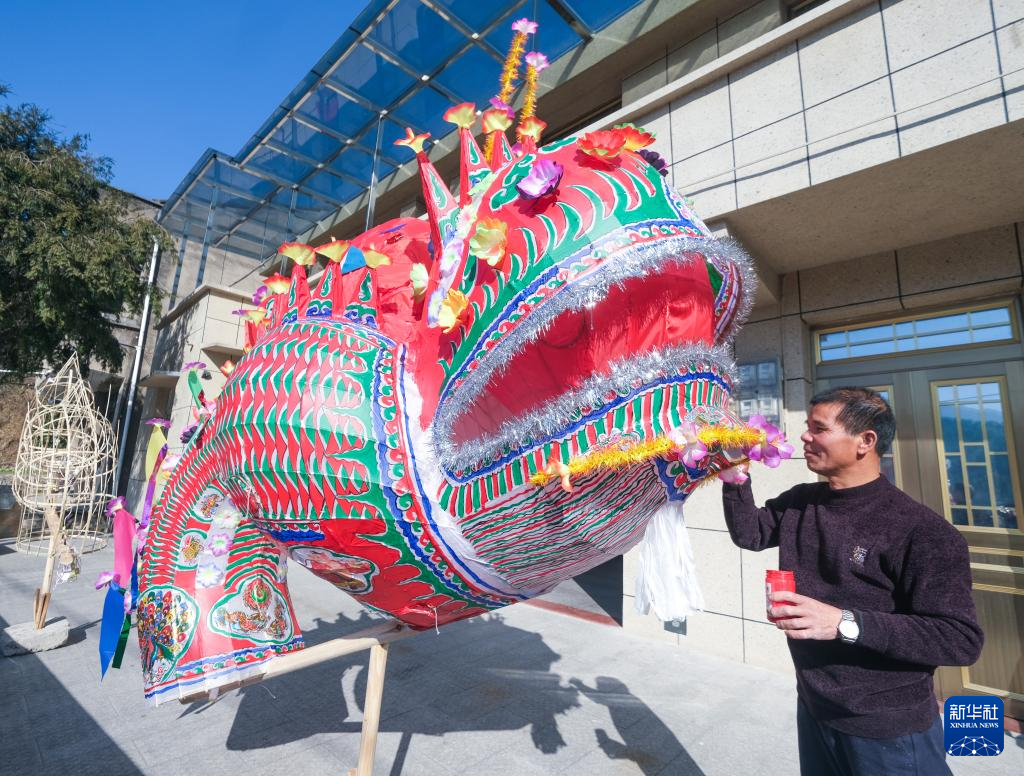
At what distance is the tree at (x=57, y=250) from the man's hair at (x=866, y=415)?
446 inches

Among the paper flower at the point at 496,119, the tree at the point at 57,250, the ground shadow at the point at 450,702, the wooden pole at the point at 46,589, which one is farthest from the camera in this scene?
the tree at the point at 57,250

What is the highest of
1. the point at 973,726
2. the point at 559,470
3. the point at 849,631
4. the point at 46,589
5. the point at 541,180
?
the point at 541,180

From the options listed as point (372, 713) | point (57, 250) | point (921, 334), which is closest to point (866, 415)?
point (372, 713)

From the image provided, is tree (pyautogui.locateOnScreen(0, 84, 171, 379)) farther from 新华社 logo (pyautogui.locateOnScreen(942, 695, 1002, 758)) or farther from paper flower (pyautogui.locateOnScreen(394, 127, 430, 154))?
新华社 logo (pyautogui.locateOnScreen(942, 695, 1002, 758))

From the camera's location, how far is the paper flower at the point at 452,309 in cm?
109

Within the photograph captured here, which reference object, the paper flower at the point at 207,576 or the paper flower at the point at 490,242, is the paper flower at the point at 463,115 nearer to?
the paper flower at the point at 490,242

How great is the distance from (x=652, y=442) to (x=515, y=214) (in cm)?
55

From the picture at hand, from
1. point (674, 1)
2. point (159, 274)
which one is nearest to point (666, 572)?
point (674, 1)

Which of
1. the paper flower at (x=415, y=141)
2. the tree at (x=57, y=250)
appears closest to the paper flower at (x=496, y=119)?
the paper flower at (x=415, y=141)

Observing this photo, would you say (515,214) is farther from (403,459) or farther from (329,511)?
(329,511)

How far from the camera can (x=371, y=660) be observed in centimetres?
175

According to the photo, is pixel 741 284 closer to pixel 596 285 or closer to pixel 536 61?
pixel 596 285

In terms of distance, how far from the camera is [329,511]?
1.32 meters

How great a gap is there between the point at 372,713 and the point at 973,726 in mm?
2459
